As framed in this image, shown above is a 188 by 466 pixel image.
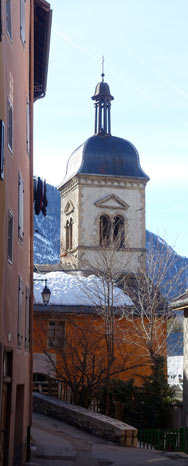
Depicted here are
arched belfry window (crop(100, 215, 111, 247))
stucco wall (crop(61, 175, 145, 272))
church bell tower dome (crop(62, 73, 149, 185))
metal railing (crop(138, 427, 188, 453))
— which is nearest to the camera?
metal railing (crop(138, 427, 188, 453))

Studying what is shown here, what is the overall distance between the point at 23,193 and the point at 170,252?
23.6 m

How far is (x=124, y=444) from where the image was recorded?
66.9ft

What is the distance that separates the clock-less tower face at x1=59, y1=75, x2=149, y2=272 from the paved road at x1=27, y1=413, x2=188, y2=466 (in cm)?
3974

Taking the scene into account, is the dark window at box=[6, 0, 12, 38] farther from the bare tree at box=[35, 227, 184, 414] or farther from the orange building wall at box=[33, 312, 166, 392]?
the orange building wall at box=[33, 312, 166, 392]

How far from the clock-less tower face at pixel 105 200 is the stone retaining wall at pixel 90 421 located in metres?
34.6

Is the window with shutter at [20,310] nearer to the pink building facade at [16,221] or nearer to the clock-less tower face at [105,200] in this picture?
the pink building facade at [16,221]

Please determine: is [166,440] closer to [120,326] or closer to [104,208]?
[120,326]

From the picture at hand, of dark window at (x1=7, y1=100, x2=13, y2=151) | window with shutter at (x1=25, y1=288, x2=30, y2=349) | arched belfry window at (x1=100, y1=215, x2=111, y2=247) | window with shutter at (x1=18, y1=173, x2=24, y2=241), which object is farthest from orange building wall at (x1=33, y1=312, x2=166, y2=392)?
arched belfry window at (x1=100, y1=215, x2=111, y2=247)

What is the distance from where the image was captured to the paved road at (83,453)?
1752cm

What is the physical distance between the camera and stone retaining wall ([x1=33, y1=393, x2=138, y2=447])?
20469 mm

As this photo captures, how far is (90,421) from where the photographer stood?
22.3 m

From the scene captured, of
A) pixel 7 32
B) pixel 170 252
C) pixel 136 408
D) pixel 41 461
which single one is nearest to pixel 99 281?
pixel 170 252

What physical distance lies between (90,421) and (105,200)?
4201 centimetres

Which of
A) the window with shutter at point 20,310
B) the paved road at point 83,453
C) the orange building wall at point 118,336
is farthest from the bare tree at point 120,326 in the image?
the window with shutter at point 20,310
